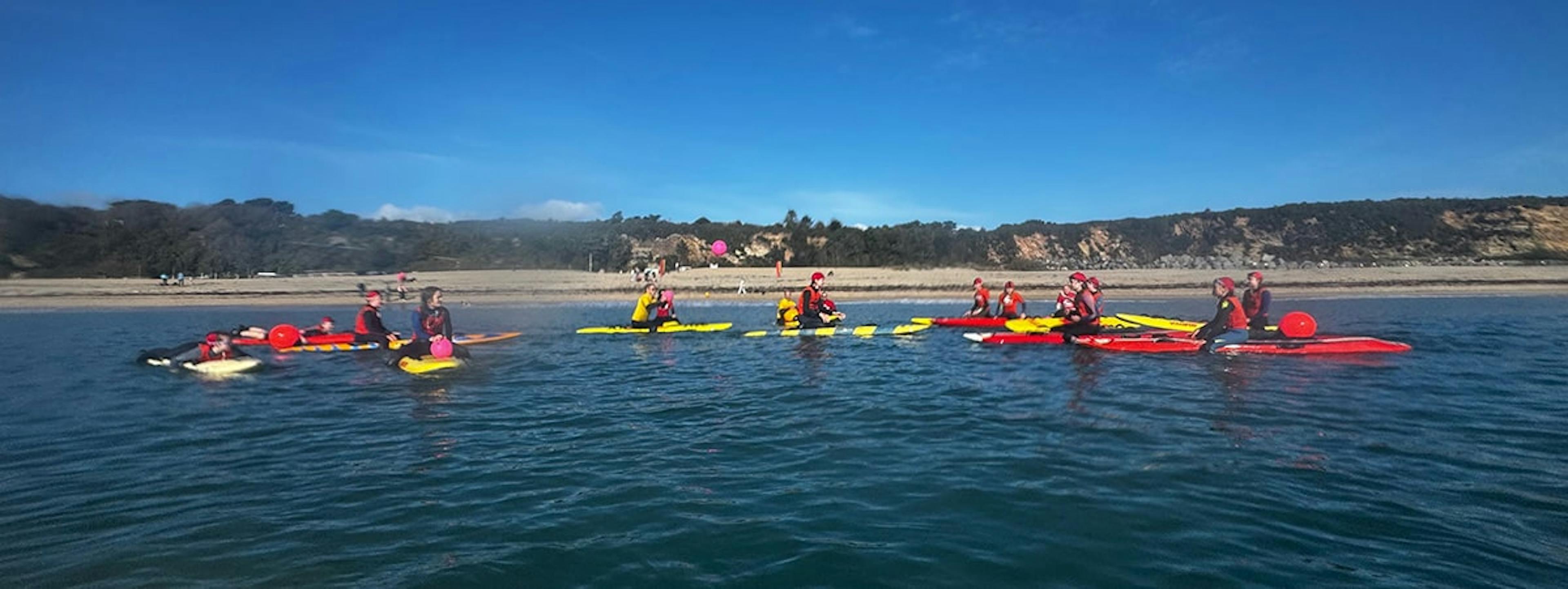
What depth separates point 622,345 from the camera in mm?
18219

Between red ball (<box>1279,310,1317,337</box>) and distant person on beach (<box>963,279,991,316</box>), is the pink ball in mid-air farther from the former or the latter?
red ball (<box>1279,310,1317,337</box>)

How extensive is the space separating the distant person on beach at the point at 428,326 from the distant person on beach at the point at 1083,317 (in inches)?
493

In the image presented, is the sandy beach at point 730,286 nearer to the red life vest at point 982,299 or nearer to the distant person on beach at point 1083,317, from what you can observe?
the red life vest at point 982,299

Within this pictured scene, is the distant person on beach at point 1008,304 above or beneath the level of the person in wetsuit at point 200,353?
above

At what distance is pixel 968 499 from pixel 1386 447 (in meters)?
4.67

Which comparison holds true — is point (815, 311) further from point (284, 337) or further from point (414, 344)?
point (284, 337)

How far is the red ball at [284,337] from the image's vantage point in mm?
17250

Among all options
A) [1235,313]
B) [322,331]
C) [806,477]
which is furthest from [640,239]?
[806,477]

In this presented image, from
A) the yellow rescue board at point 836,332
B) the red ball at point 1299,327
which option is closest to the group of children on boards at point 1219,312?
the red ball at point 1299,327

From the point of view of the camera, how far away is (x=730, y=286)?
38844 mm

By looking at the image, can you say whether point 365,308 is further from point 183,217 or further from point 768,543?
point 183,217

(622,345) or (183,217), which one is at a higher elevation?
(183,217)

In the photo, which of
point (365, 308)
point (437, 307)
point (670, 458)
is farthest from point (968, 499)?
point (365, 308)

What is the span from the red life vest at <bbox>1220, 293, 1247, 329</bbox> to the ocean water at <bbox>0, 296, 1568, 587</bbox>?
1372 mm
